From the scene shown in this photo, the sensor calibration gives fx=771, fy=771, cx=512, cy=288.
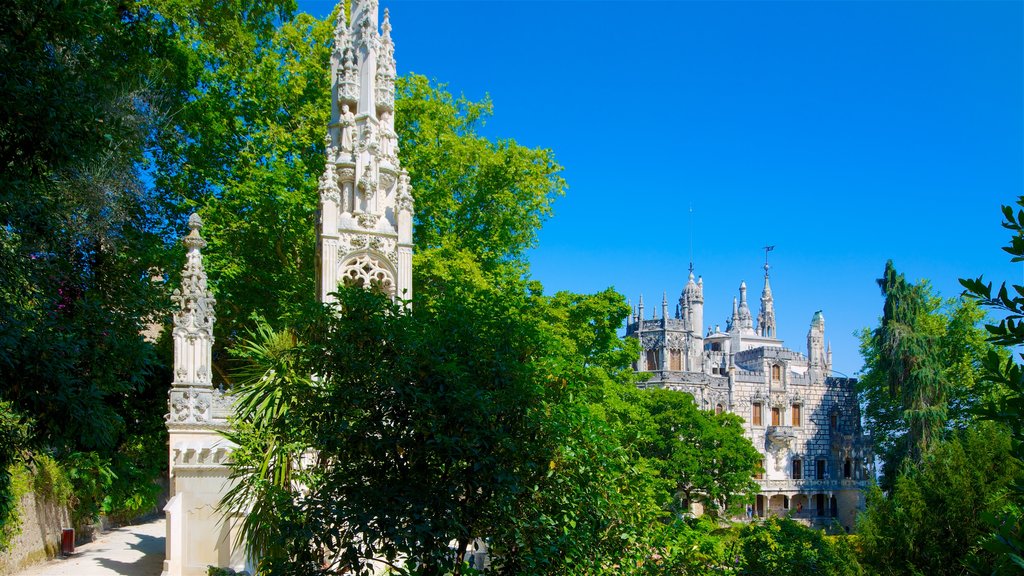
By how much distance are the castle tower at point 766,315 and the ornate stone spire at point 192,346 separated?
80.4m

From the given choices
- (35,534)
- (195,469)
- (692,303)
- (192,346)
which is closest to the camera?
(195,469)

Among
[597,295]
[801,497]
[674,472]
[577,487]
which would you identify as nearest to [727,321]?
[801,497]

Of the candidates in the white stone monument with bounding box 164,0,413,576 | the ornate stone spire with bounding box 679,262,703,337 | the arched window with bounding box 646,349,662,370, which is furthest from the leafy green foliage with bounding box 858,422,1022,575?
the ornate stone spire with bounding box 679,262,703,337

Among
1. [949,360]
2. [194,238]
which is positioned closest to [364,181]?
[194,238]

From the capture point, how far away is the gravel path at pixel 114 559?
44.2ft

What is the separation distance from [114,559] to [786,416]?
156ft

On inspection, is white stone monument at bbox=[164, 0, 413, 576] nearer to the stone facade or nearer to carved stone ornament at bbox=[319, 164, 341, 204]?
carved stone ornament at bbox=[319, 164, 341, 204]

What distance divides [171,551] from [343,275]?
16.0 feet

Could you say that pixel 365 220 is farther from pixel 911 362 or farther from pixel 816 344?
pixel 816 344

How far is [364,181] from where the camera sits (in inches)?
424

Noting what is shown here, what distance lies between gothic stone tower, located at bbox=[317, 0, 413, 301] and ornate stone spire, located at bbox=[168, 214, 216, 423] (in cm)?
265

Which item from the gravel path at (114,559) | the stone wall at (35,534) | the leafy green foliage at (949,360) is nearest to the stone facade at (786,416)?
the leafy green foliage at (949,360)

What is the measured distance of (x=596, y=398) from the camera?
1600 centimetres

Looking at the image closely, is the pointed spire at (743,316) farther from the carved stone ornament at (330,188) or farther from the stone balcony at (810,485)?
the carved stone ornament at (330,188)
